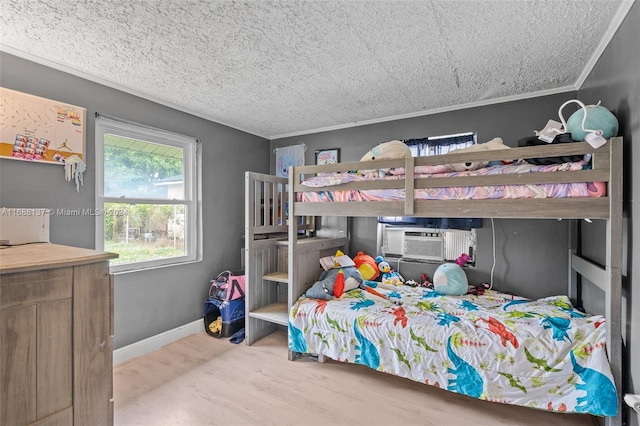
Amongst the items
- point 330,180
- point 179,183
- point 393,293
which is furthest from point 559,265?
point 179,183

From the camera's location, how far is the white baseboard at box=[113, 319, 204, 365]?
8.11 ft

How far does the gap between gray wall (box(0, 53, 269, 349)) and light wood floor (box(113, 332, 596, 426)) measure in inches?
19.2

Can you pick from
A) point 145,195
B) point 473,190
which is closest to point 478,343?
point 473,190

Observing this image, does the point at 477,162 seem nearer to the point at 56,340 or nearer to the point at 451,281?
the point at 451,281

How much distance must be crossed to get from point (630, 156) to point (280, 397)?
8.16ft

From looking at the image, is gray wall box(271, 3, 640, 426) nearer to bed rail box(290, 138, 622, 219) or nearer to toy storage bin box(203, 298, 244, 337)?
Result: bed rail box(290, 138, 622, 219)

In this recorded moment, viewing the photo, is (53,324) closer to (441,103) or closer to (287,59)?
(287,59)

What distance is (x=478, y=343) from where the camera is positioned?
1.79m

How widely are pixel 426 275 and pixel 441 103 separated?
171cm

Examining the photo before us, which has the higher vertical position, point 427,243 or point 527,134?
point 527,134

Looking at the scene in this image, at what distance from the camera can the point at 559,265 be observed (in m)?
2.55

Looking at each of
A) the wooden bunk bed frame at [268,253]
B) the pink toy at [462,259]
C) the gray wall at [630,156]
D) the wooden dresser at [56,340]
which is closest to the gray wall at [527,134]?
the gray wall at [630,156]

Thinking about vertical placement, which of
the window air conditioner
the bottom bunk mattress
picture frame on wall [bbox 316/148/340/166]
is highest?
picture frame on wall [bbox 316/148/340/166]

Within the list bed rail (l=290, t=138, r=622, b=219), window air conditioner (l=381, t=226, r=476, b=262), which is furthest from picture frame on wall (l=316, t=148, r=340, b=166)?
bed rail (l=290, t=138, r=622, b=219)
